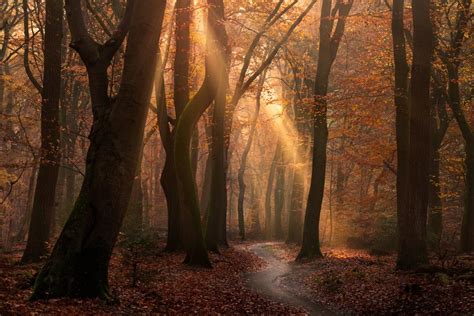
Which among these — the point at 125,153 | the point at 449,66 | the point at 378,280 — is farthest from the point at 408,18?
the point at 125,153

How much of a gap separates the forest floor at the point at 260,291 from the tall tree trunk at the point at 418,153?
3.07 feet

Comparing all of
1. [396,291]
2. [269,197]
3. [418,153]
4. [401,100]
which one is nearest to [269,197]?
[269,197]

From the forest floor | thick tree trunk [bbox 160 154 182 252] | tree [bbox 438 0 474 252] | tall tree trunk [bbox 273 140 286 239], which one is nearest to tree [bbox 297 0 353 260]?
the forest floor

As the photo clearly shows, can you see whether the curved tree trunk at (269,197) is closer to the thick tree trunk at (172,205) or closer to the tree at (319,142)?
the tree at (319,142)

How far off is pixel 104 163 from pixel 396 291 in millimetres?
7160

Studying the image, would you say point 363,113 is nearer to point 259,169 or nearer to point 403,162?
point 403,162

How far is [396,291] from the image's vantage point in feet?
33.6

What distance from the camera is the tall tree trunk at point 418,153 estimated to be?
12422mm

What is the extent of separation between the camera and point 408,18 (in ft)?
66.6

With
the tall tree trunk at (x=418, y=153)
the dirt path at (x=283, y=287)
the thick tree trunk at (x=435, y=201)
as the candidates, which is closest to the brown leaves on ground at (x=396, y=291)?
the dirt path at (x=283, y=287)

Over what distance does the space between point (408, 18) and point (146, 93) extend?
15857 mm

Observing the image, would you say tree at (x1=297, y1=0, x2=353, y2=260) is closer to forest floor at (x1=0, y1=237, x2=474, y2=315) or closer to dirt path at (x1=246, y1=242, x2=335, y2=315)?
dirt path at (x1=246, y1=242, x2=335, y2=315)

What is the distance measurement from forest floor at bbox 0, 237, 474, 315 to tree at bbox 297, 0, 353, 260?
12.5ft

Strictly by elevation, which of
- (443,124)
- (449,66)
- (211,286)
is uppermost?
(449,66)
